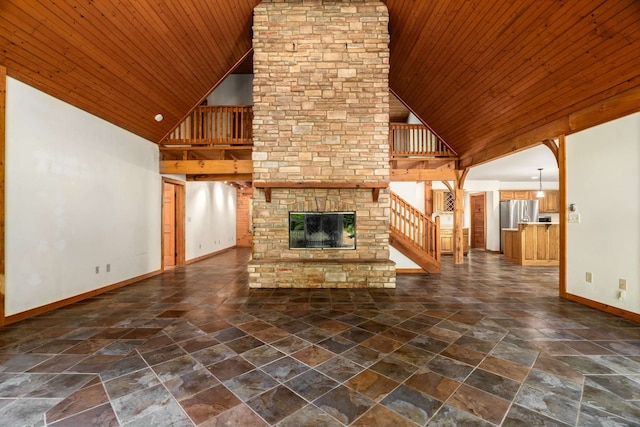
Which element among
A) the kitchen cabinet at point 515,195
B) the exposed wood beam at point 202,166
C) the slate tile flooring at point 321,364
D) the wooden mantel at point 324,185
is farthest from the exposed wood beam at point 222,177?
the kitchen cabinet at point 515,195

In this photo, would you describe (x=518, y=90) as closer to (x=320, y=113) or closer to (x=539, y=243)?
(x=320, y=113)

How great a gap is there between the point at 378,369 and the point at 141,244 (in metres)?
5.26

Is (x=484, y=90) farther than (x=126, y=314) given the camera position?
Yes

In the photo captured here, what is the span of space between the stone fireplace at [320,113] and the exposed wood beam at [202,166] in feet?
4.79

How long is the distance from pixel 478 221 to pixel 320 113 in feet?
27.6

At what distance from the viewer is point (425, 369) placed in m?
2.07

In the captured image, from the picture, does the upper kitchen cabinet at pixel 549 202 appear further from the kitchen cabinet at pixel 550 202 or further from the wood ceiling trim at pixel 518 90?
the wood ceiling trim at pixel 518 90

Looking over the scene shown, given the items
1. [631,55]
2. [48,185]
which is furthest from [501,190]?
[48,185]

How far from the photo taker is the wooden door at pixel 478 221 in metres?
9.95

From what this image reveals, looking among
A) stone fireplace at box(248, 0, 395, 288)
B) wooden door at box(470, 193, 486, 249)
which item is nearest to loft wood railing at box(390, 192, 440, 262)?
stone fireplace at box(248, 0, 395, 288)

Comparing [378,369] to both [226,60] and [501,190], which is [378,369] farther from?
[501,190]

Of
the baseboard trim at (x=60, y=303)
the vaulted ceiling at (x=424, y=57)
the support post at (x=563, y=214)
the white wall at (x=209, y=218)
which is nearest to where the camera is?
the vaulted ceiling at (x=424, y=57)

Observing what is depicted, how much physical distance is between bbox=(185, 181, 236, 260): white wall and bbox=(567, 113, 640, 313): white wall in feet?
26.4

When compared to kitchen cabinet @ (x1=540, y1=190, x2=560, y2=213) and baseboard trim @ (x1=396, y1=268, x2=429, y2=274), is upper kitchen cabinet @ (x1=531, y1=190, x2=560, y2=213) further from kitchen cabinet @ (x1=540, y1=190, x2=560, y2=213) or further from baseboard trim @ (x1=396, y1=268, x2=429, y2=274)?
baseboard trim @ (x1=396, y1=268, x2=429, y2=274)
